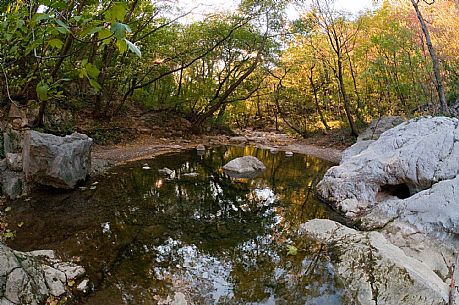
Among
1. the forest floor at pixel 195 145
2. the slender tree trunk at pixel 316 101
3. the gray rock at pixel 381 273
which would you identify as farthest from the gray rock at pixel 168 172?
the slender tree trunk at pixel 316 101

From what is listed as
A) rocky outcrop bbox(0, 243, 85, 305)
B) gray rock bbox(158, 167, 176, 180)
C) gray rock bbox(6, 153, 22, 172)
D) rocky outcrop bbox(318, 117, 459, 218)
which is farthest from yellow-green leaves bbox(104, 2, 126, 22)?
gray rock bbox(158, 167, 176, 180)

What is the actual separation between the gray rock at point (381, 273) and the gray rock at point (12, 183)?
6.33 m

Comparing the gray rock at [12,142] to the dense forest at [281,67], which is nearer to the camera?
the gray rock at [12,142]

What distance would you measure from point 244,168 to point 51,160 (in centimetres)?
606

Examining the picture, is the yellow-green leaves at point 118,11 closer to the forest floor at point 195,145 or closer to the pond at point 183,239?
the pond at point 183,239

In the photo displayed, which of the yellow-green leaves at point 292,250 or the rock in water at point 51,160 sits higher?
the rock in water at point 51,160

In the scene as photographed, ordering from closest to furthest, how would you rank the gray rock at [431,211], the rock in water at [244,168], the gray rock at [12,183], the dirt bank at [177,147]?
the gray rock at [431,211] → the gray rock at [12,183] → the rock in water at [244,168] → the dirt bank at [177,147]

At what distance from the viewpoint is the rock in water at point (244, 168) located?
1104 cm

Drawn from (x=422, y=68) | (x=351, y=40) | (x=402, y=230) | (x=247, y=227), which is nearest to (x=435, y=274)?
(x=402, y=230)

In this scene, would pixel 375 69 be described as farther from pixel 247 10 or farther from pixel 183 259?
pixel 183 259

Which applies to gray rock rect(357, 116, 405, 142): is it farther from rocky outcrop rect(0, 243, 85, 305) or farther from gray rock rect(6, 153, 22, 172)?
rocky outcrop rect(0, 243, 85, 305)

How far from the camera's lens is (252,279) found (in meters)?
4.55

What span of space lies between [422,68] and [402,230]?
861 centimetres

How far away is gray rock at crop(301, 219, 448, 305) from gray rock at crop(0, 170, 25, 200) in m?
6.33
